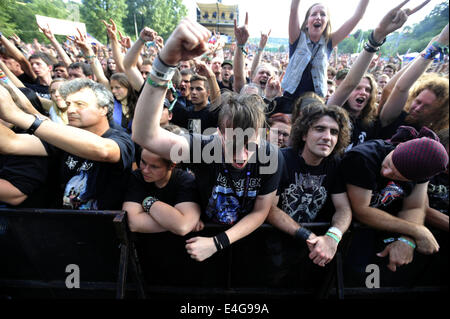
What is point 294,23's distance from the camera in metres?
2.76

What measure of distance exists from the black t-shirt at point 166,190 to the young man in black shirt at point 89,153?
145mm

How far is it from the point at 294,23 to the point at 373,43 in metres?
1.11

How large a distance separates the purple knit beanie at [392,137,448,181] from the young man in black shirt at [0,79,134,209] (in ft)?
6.82

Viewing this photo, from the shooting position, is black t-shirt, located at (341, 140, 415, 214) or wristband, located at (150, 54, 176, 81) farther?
black t-shirt, located at (341, 140, 415, 214)

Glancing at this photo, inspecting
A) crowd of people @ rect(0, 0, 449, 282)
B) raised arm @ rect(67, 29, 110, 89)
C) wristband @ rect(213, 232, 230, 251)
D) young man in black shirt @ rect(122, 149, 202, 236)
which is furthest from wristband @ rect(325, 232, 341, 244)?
raised arm @ rect(67, 29, 110, 89)

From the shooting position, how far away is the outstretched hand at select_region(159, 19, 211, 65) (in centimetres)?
99

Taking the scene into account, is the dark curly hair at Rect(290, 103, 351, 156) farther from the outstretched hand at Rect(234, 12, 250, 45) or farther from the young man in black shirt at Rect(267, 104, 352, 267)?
the outstretched hand at Rect(234, 12, 250, 45)

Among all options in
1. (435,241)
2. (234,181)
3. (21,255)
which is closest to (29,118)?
(21,255)

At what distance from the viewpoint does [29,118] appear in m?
1.36

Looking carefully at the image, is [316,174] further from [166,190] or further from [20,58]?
[20,58]

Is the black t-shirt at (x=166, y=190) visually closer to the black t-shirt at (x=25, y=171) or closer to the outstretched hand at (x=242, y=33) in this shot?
the black t-shirt at (x=25, y=171)

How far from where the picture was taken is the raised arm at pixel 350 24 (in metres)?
2.54

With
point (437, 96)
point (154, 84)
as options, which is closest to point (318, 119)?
point (154, 84)

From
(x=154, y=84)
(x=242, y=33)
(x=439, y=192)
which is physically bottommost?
(x=439, y=192)
